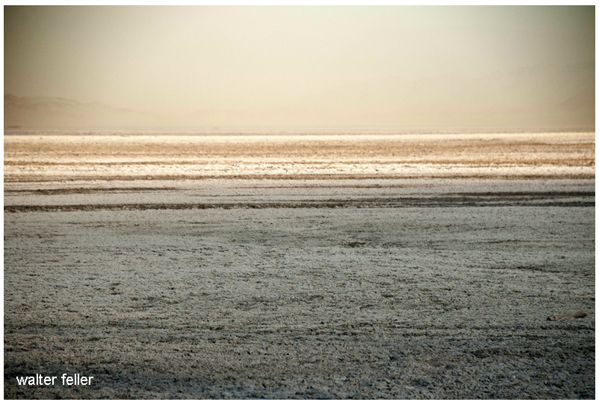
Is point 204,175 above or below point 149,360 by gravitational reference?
above

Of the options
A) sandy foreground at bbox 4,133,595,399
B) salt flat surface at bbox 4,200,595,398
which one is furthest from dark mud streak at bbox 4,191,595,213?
salt flat surface at bbox 4,200,595,398

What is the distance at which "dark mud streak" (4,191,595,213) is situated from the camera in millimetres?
9547

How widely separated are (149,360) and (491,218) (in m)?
6.63

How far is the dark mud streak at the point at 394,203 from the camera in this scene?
31.3 ft

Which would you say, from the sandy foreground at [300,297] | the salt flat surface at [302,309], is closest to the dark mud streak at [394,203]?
the sandy foreground at [300,297]

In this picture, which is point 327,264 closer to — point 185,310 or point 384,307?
point 384,307

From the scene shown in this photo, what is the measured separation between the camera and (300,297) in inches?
193

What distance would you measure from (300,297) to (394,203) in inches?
217

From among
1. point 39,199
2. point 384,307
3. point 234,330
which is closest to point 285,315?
point 234,330

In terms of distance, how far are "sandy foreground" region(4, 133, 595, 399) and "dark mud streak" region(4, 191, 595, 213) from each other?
8 centimetres

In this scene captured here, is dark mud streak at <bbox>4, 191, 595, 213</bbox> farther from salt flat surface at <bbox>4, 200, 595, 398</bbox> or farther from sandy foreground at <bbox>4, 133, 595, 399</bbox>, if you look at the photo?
salt flat surface at <bbox>4, 200, 595, 398</bbox>

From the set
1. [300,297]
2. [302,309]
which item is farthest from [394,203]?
[302,309]

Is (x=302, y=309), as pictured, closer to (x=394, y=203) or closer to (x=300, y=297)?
(x=300, y=297)

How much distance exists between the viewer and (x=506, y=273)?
18.4 feet
